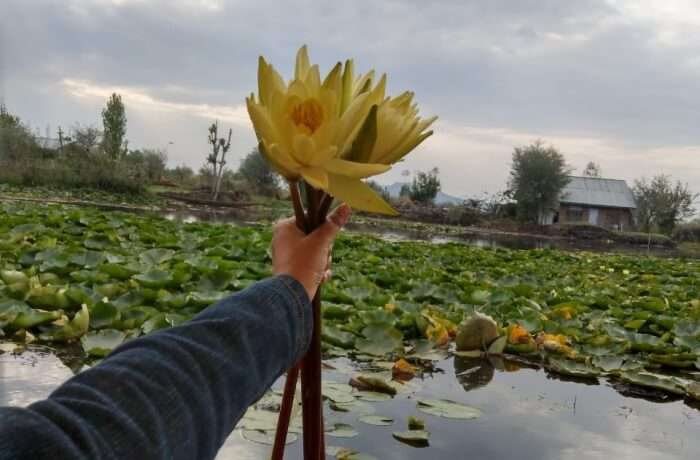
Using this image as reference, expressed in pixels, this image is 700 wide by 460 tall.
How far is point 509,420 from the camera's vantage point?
4.99 ft

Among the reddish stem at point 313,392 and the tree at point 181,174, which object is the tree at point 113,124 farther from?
the reddish stem at point 313,392

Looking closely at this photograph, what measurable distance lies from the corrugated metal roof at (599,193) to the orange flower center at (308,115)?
35.8m

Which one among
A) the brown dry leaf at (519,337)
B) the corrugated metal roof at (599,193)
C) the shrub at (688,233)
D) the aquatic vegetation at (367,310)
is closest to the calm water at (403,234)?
the aquatic vegetation at (367,310)

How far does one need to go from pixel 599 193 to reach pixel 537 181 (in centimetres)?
833

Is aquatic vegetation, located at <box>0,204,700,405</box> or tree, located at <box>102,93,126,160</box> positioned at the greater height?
tree, located at <box>102,93,126,160</box>

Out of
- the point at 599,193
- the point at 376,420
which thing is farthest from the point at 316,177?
the point at 599,193

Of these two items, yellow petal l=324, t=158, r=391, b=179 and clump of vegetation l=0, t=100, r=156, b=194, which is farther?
clump of vegetation l=0, t=100, r=156, b=194

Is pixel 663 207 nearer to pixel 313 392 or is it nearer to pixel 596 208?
pixel 596 208

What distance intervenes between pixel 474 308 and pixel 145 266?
1612mm

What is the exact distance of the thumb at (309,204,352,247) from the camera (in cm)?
67

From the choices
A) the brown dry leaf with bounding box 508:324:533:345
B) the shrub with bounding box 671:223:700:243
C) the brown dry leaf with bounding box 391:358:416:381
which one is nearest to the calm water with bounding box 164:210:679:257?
the brown dry leaf with bounding box 508:324:533:345

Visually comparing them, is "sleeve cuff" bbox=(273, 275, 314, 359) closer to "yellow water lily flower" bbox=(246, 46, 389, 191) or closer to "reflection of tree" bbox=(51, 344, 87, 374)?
"yellow water lily flower" bbox=(246, 46, 389, 191)

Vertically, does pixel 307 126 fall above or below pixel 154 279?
above

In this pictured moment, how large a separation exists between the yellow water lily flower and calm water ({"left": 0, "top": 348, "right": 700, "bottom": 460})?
0.78m
